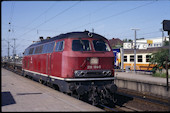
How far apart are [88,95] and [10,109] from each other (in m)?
3.52

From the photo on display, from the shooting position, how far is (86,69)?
10.2 metres

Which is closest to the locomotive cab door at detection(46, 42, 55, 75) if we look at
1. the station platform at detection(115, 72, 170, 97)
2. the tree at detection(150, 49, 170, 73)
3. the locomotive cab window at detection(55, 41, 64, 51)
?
the locomotive cab window at detection(55, 41, 64, 51)

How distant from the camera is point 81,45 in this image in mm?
10680

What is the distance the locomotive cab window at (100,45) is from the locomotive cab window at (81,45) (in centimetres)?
38

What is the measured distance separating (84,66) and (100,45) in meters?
1.67

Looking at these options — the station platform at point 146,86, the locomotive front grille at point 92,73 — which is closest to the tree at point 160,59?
the station platform at point 146,86

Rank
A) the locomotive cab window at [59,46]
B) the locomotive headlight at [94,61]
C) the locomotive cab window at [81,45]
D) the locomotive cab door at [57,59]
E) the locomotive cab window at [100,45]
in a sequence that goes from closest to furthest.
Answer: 1. the locomotive headlight at [94,61]
2. the locomotive cab window at [81,45]
3. the locomotive cab door at [57,59]
4. the locomotive cab window at [59,46]
5. the locomotive cab window at [100,45]

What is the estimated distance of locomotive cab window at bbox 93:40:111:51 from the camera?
432 inches

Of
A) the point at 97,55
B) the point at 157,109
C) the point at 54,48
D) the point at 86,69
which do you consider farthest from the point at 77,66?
the point at 157,109

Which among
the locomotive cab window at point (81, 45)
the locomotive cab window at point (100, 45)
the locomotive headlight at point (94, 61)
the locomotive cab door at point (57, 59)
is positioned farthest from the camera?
the locomotive cab window at point (100, 45)

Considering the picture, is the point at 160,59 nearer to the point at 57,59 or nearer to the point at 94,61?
the point at 94,61

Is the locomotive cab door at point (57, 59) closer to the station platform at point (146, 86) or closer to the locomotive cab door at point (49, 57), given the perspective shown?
the locomotive cab door at point (49, 57)

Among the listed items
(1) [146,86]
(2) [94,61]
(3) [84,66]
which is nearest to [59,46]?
(3) [84,66]

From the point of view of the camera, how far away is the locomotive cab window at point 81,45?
10500mm
